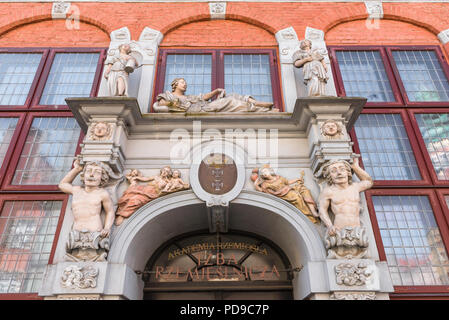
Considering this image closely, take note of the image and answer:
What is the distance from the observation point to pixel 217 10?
348 inches

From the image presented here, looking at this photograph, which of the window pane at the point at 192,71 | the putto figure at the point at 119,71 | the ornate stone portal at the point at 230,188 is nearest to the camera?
the ornate stone portal at the point at 230,188

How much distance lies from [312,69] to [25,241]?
20.1 feet

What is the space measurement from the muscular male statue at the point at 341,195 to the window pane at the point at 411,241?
103cm

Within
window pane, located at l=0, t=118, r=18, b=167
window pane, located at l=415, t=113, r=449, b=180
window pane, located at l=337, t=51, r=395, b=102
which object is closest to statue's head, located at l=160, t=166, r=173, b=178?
window pane, located at l=0, t=118, r=18, b=167

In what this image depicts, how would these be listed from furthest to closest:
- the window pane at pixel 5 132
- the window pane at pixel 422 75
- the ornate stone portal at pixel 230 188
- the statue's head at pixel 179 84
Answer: the window pane at pixel 422 75
the statue's head at pixel 179 84
the window pane at pixel 5 132
the ornate stone portal at pixel 230 188

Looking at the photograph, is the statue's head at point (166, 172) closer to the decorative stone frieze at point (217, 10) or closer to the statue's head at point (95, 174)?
the statue's head at point (95, 174)

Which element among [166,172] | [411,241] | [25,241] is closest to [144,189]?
[166,172]

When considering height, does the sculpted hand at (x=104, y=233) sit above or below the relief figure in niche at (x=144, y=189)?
below

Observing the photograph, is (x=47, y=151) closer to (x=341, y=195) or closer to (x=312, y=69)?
(x=312, y=69)

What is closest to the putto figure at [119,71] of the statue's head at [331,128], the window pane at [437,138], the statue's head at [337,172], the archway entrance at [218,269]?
the archway entrance at [218,269]

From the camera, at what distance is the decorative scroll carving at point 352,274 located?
4.65 meters

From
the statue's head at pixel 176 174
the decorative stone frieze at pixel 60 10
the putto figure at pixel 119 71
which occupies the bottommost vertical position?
the statue's head at pixel 176 174

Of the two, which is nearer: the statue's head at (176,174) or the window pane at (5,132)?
the statue's head at (176,174)
